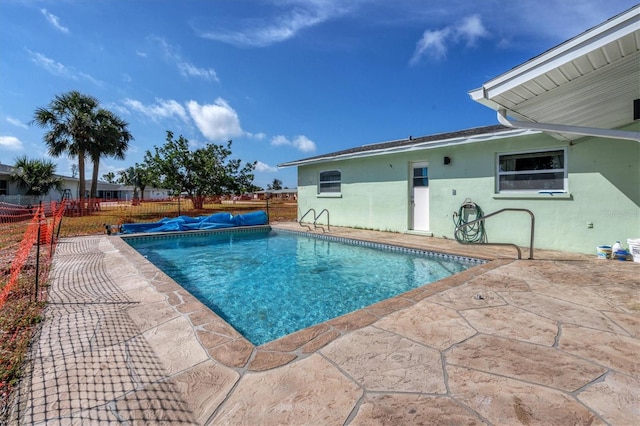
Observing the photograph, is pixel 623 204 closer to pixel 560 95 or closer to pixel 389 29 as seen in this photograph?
pixel 560 95

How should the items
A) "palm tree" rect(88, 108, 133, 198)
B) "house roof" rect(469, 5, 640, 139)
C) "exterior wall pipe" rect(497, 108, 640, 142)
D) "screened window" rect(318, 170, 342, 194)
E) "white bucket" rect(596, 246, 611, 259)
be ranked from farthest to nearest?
1. "palm tree" rect(88, 108, 133, 198)
2. "screened window" rect(318, 170, 342, 194)
3. "white bucket" rect(596, 246, 611, 259)
4. "exterior wall pipe" rect(497, 108, 640, 142)
5. "house roof" rect(469, 5, 640, 139)

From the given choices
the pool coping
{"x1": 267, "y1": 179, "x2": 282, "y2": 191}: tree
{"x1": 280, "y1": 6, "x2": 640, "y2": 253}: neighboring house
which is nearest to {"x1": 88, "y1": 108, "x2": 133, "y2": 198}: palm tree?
{"x1": 280, "y1": 6, "x2": 640, "y2": 253}: neighboring house

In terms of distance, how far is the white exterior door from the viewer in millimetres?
9344

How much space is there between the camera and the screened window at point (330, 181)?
480 inches

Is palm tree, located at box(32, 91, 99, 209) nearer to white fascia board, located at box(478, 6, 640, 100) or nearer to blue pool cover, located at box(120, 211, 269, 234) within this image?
blue pool cover, located at box(120, 211, 269, 234)

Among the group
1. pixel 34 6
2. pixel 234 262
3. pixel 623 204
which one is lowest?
pixel 234 262

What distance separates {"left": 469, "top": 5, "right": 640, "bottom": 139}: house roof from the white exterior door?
4169 mm

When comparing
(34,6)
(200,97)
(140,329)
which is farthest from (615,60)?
(200,97)

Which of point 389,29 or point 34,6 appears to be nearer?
point 34,6

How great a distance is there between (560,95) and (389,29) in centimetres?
694

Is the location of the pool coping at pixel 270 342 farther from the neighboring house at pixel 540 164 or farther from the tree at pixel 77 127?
the tree at pixel 77 127

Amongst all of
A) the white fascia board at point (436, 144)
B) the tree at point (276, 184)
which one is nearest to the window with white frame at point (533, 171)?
the white fascia board at point (436, 144)

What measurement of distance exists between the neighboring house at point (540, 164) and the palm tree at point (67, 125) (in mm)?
15778

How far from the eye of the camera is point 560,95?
4.16 meters
